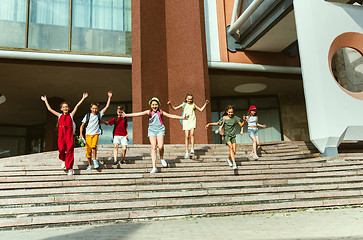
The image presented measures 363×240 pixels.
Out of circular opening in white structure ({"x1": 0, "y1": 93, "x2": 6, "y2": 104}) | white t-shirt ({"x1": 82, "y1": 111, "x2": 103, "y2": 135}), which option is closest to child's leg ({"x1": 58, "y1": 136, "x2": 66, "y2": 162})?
white t-shirt ({"x1": 82, "y1": 111, "x2": 103, "y2": 135})

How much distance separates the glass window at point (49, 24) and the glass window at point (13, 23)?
297 millimetres

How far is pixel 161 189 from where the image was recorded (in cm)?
565

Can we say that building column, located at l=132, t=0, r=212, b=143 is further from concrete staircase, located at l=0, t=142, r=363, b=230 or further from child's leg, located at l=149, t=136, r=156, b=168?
child's leg, located at l=149, t=136, r=156, b=168

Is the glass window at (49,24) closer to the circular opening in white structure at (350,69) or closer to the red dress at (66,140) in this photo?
the red dress at (66,140)

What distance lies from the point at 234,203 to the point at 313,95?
17.9ft

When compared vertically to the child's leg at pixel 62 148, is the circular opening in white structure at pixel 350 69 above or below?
above

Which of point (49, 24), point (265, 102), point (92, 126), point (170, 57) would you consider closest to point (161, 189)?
point (92, 126)

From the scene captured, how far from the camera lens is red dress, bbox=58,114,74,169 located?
601 centimetres

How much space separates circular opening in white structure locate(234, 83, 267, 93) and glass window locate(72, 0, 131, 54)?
22.9ft

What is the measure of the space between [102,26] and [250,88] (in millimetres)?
8754

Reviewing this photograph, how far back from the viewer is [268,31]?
A: 42.2 feet

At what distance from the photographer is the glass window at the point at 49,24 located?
12.0 metres

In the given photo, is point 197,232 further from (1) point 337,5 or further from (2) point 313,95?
(1) point 337,5

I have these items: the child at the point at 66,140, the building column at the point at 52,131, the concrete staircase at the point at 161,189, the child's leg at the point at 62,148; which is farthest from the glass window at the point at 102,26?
the child's leg at the point at 62,148
